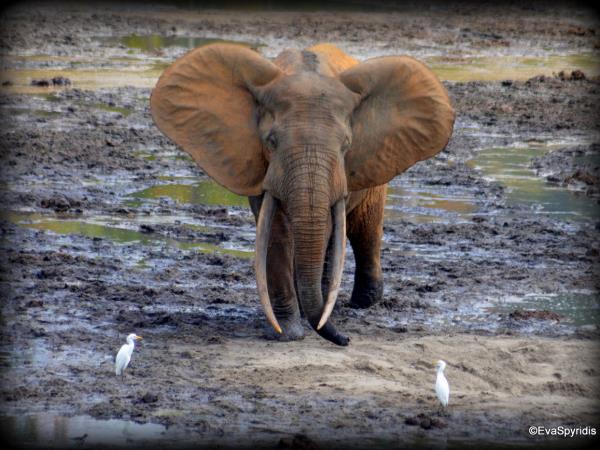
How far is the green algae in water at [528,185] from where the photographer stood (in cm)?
1371

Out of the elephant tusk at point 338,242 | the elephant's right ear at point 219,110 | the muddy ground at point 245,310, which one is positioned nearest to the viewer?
the muddy ground at point 245,310

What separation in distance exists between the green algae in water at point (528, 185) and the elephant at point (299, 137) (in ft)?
14.8

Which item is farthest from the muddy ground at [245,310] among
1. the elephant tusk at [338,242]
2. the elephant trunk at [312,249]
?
the elephant tusk at [338,242]

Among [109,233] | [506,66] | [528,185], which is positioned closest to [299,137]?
[109,233]

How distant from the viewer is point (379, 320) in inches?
394

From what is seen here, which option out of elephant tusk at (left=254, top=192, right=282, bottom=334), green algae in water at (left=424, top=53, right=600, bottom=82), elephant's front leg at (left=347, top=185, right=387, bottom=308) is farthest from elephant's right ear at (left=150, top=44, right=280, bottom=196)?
green algae in water at (left=424, top=53, right=600, bottom=82)

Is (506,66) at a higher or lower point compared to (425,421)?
lower

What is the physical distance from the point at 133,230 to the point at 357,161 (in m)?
3.82

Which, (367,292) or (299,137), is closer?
(299,137)

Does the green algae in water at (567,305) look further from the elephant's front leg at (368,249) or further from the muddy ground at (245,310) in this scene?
the elephant's front leg at (368,249)

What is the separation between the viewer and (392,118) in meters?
9.23

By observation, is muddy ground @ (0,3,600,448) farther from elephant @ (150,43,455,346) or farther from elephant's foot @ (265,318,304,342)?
elephant @ (150,43,455,346)

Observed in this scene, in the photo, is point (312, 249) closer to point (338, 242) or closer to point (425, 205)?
point (338, 242)

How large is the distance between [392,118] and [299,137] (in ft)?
3.18
